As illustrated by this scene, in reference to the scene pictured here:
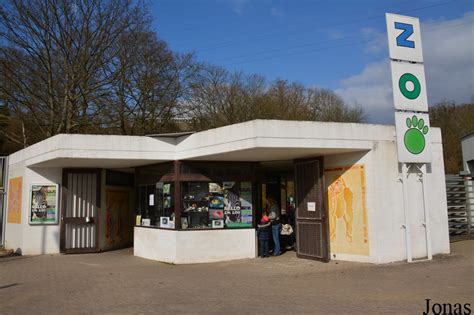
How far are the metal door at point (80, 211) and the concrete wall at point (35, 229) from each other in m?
0.38

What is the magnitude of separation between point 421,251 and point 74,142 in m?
9.20

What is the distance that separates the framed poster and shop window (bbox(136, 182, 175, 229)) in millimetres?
2956

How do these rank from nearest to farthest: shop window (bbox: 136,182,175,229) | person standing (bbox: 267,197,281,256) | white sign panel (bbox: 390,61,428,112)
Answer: white sign panel (bbox: 390,61,428,112) < shop window (bbox: 136,182,175,229) < person standing (bbox: 267,197,281,256)

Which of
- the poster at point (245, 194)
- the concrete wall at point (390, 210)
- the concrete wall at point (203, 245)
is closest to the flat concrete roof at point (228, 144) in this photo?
the concrete wall at point (390, 210)

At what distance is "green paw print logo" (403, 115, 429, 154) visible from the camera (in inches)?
420

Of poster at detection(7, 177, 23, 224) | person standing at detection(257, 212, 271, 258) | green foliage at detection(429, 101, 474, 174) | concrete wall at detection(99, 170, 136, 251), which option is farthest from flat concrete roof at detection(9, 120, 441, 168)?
green foliage at detection(429, 101, 474, 174)

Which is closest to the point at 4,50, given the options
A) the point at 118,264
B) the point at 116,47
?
the point at 116,47

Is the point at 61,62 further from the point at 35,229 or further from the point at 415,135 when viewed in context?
the point at 415,135

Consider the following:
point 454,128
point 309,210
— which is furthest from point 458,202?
point 454,128

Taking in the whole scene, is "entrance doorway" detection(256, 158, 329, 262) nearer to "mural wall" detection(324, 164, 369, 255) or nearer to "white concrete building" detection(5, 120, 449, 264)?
"white concrete building" detection(5, 120, 449, 264)

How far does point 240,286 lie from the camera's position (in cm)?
847

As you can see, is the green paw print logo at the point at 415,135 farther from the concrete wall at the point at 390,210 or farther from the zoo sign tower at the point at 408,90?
the concrete wall at the point at 390,210

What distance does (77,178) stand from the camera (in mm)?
14867

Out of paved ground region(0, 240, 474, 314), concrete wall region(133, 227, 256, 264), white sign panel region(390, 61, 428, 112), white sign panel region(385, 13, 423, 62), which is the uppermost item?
white sign panel region(385, 13, 423, 62)
